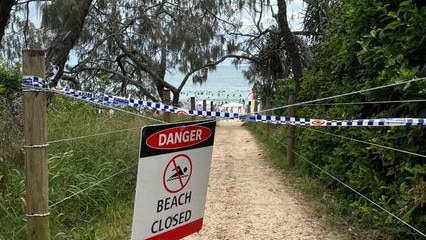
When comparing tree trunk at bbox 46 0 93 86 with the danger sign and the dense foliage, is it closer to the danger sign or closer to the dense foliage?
the dense foliage

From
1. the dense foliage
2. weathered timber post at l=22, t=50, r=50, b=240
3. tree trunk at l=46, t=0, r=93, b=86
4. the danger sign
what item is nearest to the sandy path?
the dense foliage

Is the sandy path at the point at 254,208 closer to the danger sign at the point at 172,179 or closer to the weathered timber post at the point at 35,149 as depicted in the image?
the danger sign at the point at 172,179

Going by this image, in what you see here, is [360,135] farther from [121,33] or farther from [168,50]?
[168,50]

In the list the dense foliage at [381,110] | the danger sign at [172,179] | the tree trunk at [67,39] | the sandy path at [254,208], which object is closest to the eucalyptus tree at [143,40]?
the tree trunk at [67,39]

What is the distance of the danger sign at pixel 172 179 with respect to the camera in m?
3.11

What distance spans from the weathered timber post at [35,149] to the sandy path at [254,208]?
239 centimetres

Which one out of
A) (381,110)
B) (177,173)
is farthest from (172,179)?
(381,110)

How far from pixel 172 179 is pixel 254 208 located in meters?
3.35

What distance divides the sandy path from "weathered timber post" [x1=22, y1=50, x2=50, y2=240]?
2.39 meters

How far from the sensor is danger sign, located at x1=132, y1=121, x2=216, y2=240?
10.2 ft

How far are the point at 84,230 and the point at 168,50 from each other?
1711 cm

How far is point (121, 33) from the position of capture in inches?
766

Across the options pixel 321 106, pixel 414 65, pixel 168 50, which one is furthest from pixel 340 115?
pixel 168 50

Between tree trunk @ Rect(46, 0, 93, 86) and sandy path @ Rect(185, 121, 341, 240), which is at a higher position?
tree trunk @ Rect(46, 0, 93, 86)
